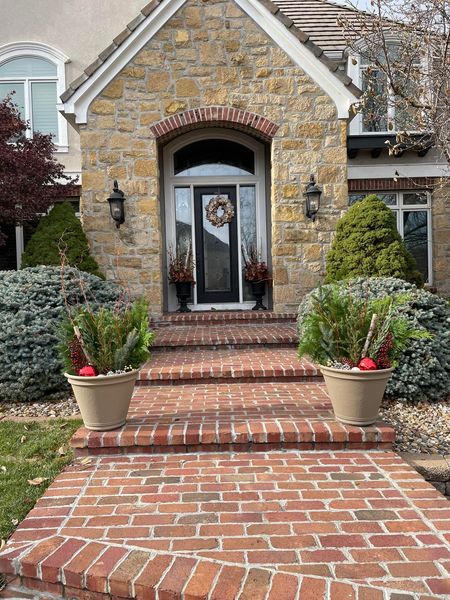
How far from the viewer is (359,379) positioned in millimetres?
3781

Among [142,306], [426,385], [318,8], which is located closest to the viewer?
[142,306]

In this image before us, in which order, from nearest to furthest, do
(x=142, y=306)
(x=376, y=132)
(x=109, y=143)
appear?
1. (x=142, y=306)
2. (x=109, y=143)
3. (x=376, y=132)

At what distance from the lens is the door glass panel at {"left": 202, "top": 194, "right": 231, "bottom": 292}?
9523mm

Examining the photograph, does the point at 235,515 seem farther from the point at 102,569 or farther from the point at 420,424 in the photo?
the point at 420,424

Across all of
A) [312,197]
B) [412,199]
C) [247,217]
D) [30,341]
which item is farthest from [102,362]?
[412,199]

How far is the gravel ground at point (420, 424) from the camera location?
4.13 m

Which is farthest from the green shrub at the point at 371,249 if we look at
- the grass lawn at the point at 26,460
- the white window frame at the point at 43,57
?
the white window frame at the point at 43,57

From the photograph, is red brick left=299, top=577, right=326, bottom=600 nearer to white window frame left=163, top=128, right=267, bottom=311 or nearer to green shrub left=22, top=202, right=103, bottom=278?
green shrub left=22, top=202, right=103, bottom=278

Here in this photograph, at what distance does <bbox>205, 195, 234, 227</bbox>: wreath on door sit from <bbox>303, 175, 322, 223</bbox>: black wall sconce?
5.95 ft

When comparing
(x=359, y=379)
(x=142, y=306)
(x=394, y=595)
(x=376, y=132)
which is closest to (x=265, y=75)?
(x=376, y=132)

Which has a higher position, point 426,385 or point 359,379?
point 359,379

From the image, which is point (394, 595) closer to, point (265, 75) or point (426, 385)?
point (426, 385)

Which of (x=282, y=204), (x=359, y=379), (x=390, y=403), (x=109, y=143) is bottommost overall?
(x=390, y=403)

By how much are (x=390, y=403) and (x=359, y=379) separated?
5.47 ft
